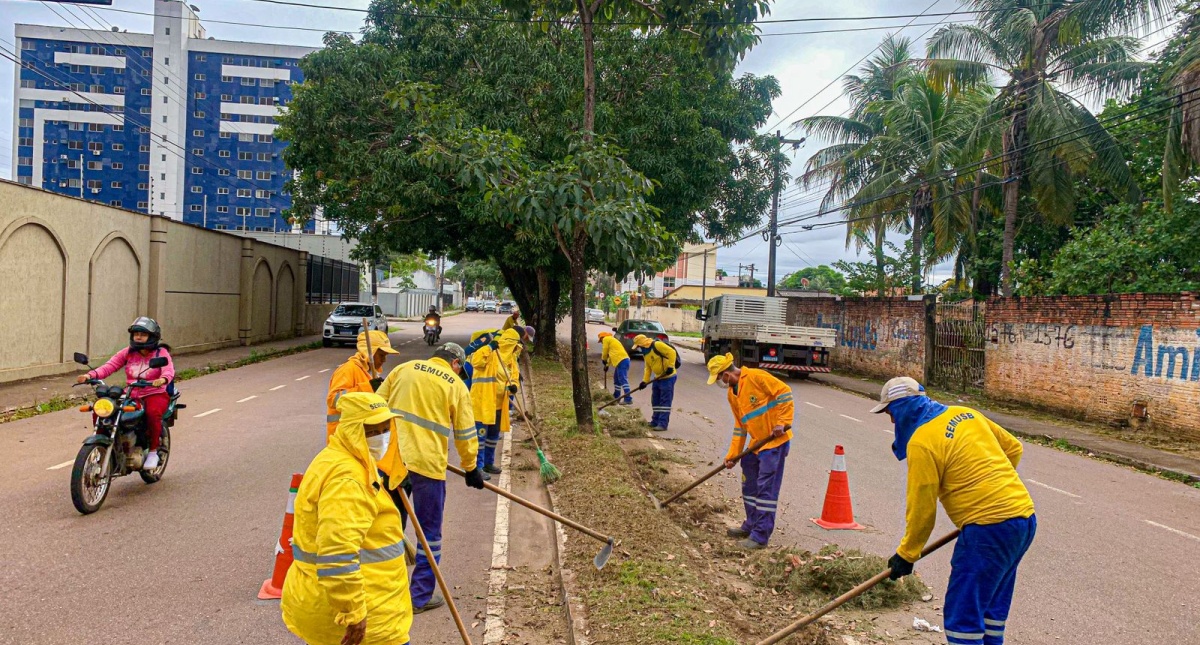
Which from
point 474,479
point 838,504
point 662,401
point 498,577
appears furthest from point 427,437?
point 662,401

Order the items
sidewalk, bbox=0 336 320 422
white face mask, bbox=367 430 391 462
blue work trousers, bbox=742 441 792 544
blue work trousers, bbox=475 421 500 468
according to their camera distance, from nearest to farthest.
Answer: white face mask, bbox=367 430 391 462 → blue work trousers, bbox=742 441 792 544 → blue work trousers, bbox=475 421 500 468 → sidewalk, bbox=0 336 320 422

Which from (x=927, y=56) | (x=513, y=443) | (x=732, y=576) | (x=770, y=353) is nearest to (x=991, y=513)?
(x=732, y=576)

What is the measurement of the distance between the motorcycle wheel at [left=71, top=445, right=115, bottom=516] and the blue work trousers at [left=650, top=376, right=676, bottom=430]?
7.59 m

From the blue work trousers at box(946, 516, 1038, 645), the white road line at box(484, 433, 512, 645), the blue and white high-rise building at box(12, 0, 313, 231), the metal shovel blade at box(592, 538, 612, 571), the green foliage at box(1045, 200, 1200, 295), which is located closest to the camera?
the blue work trousers at box(946, 516, 1038, 645)

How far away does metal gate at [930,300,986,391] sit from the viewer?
1888 cm

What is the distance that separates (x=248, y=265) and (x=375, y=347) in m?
21.3

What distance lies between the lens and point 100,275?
17109 mm

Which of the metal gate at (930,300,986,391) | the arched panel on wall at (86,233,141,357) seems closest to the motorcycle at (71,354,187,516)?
the arched panel on wall at (86,233,141,357)

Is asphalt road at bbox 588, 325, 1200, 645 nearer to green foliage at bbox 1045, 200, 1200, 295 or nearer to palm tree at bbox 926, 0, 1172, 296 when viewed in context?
green foliage at bbox 1045, 200, 1200, 295

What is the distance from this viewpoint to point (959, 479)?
12.7 ft

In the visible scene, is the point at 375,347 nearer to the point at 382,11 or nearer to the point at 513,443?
the point at 513,443

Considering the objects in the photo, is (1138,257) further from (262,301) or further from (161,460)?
(262,301)

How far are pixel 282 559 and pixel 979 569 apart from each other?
3902 mm

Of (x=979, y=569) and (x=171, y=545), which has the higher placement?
(x=979, y=569)
